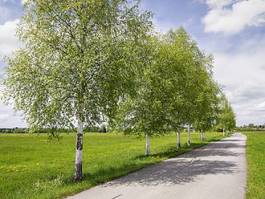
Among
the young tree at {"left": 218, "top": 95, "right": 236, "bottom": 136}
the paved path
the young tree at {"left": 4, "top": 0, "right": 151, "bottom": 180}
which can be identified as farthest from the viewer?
the young tree at {"left": 218, "top": 95, "right": 236, "bottom": 136}

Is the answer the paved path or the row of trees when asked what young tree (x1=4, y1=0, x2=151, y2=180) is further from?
the paved path

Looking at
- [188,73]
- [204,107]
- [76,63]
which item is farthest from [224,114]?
[76,63]

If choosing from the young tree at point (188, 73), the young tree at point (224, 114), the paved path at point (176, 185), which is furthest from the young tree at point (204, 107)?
the paved path at point (176, 185)

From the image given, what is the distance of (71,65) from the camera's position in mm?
19359

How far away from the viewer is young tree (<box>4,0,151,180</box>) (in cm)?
1952

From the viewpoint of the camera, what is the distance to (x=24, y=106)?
19688 mm

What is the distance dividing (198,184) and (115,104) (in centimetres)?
656

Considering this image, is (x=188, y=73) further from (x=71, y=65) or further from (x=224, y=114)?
(x=224, y=114)

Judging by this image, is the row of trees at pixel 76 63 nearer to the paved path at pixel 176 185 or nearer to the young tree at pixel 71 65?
the young tree at pixel 71 65

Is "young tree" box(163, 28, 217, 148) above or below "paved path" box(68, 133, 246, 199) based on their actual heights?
above

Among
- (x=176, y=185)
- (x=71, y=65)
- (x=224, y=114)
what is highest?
(x=224, y=114)

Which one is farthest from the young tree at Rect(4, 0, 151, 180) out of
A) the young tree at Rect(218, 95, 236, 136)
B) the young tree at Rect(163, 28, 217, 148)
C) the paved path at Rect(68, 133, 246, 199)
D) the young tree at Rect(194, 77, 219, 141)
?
the young tree at Rect(218, 95, 236, 136)

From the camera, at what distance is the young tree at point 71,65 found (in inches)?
768

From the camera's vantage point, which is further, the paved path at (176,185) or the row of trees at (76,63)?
the row of trees at (76,63)
